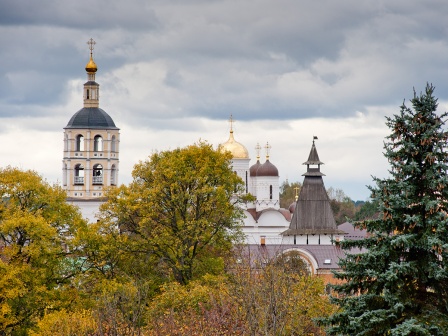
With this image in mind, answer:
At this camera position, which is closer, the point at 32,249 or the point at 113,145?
the point at 32,249

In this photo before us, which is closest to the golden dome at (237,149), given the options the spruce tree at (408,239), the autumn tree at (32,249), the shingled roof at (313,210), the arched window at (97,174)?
the arched window at (97,174)

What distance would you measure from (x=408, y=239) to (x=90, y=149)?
292 ft

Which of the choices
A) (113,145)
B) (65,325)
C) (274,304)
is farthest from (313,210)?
(274,304)

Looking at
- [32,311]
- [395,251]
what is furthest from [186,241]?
[395,251]

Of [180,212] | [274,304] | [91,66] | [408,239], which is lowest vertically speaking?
[274,304]

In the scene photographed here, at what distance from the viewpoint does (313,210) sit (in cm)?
8156

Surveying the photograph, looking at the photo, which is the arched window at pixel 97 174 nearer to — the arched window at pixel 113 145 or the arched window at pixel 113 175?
the arched window at pixel 113 175

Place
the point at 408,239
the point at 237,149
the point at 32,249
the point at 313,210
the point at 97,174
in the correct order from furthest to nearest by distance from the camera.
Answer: the point at 237,149 < the point at 97,174 < the point at 313,210 < the point at 32,249 < the point at 408,239

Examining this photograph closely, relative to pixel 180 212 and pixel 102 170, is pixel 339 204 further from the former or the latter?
pixel 180 212

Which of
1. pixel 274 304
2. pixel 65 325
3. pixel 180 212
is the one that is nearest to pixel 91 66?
pixel 180 212

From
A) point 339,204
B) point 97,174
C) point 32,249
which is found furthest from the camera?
point 339,204

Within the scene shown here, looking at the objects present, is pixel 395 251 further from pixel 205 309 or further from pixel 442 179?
pixel 205 309

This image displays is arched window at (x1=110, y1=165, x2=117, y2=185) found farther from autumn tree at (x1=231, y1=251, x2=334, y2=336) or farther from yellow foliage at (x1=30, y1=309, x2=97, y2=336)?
autumn tree at (x1=231, y1=251, x2=334, y2=336)

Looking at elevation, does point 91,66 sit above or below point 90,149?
above
